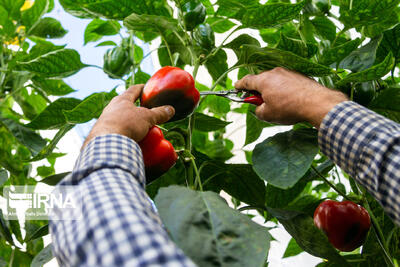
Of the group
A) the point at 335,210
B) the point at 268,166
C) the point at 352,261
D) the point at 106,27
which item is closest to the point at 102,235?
the point at 268,166

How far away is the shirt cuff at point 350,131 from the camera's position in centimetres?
50

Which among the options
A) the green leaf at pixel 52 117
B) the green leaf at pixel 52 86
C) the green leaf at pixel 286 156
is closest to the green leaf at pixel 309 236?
the green leaf at pixel 286 156

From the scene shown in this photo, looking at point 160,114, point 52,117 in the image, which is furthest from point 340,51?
point 52,117

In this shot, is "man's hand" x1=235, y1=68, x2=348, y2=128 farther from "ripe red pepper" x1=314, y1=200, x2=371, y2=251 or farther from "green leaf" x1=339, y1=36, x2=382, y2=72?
"ripe red pepper" x1=314, y1=200, x2=371, y2=251

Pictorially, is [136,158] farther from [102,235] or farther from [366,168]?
[366,168]

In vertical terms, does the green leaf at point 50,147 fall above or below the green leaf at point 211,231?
below

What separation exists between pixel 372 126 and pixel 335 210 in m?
0.27

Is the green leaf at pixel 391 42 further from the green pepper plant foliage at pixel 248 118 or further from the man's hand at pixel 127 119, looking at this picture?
the man's hand at pixel 127 119

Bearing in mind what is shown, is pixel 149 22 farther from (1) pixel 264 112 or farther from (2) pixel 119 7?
(1) pixel 264 112

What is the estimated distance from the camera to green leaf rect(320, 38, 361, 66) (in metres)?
0.67

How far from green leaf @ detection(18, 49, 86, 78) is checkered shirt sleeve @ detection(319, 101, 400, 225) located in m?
0.53

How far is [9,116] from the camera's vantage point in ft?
3.43

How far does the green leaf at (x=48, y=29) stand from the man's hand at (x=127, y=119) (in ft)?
2.64

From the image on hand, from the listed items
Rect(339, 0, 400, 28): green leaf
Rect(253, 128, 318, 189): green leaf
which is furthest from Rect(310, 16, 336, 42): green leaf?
Rect(253, 128, 318, 189): green leaf
